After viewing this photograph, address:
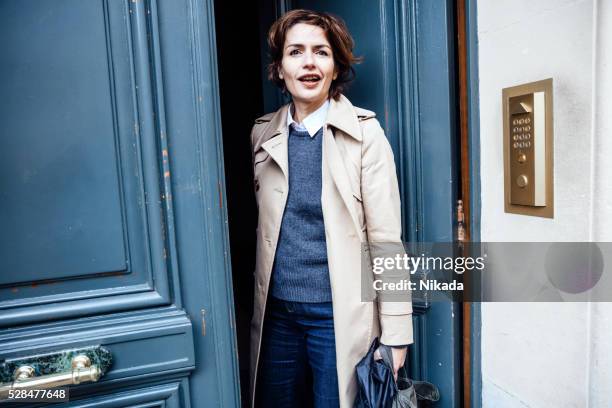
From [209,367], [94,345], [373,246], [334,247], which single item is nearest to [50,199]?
[94,345]

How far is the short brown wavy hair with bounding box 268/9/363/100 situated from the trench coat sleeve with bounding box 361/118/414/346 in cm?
25

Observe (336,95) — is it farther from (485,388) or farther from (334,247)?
(485,388)

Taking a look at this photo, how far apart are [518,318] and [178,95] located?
3.65 ft

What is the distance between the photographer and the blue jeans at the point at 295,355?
139 centimetres

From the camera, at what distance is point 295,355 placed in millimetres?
1489

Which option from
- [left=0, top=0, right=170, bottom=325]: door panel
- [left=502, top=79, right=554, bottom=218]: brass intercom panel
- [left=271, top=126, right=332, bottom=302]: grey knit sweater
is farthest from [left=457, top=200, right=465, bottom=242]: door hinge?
[left=0, top=0, right=170, bottom=325]: door panel

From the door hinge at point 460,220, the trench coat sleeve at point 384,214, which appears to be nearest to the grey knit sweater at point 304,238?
the trench coat sleeve at point 384,214

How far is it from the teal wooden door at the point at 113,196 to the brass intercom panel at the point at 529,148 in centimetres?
80

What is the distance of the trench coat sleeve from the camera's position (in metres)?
1.34

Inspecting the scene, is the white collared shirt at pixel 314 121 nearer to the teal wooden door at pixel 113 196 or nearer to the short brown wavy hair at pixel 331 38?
the short brown wavy hair at pixel 331 38

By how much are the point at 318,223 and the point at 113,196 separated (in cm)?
61

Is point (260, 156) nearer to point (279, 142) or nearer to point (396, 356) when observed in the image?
point (279, 142)

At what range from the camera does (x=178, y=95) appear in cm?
99

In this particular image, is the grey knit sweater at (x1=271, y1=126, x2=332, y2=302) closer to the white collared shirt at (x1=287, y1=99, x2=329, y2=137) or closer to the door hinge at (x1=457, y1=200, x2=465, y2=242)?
the white collared shirt at (x1=287, y1=99, x2=329, y2=137)
